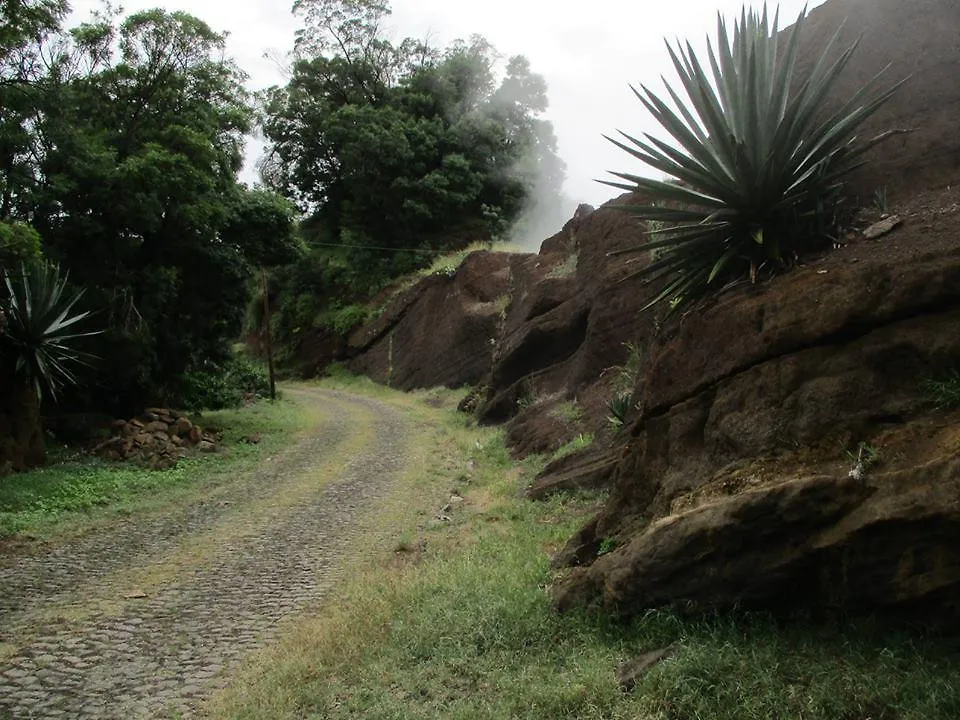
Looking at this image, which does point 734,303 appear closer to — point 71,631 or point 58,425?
point 71,631

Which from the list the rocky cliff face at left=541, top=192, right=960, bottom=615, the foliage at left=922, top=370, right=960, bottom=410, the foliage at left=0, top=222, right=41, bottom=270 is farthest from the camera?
the foliage at left=0, top=222, right=41, bottom=270

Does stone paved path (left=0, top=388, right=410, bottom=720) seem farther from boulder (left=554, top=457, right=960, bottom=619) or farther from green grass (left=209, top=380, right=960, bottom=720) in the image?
boulder (left=554, top=457, right=960, bottom=619)

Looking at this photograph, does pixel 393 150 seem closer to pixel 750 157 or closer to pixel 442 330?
pixel 442 330

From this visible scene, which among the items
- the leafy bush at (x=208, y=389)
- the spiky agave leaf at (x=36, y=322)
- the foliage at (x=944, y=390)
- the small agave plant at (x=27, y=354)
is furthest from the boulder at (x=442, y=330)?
the foliage at (x=944, y=390)

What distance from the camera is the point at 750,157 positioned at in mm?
5727

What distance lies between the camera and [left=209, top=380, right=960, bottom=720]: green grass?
3.45 meters

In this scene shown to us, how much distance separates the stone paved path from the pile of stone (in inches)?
113

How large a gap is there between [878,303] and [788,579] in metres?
1.76

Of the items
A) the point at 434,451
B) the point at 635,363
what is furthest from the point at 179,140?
the point at 635,363

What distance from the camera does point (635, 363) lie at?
10.6 m

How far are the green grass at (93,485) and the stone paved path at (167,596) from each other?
2.86ft

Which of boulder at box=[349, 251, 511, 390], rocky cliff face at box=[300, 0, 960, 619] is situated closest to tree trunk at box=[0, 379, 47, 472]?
rocky cliff face at box=[300, 0, 960, 619]

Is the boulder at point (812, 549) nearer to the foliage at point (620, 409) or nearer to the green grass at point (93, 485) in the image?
the foliage at point (620, 409)

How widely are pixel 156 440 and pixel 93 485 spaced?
10.8 ft
